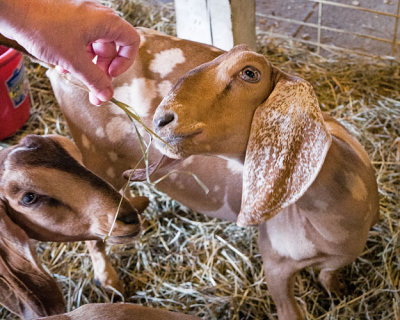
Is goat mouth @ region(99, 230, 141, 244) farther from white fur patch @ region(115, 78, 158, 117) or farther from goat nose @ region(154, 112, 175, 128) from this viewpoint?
goat nose @ region(154, 112, 175, 128)

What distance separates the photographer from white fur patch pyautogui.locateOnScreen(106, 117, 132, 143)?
210 cm

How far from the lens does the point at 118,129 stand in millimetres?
2115

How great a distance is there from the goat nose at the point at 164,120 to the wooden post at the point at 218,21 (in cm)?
119

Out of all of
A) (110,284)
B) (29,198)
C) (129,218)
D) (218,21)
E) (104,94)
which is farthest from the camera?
(218,21)

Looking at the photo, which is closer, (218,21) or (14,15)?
(14,15)

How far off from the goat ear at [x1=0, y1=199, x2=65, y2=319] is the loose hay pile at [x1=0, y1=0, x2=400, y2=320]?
1.73ft

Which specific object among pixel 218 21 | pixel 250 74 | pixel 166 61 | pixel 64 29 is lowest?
pixel 218 21

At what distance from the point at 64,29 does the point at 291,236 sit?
3.29 feet

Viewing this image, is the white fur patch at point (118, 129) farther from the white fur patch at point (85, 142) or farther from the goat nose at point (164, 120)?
the goat nose at point (164, 120)

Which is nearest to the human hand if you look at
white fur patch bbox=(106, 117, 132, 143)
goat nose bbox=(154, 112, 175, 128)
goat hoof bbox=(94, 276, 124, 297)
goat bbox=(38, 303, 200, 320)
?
goat nose bbox=(154, 112, 175, 128)

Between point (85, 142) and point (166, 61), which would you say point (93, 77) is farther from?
point (85, 142)

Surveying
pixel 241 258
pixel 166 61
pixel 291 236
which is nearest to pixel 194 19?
pixel 166 61

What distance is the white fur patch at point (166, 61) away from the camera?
207 centimetres

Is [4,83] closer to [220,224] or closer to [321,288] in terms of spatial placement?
[220,224]
